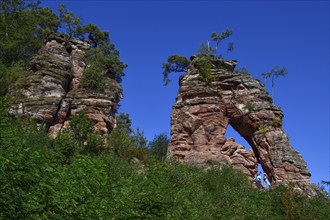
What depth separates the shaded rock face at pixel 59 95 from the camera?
42.0m

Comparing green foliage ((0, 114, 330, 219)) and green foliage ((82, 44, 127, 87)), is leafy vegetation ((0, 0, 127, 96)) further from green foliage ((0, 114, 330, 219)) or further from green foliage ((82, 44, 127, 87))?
green foliage ((0, 114, 330, 219))

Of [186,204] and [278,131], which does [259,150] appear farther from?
[186,204]

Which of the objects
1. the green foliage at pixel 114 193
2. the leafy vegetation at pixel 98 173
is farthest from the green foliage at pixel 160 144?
the green foliage at pixel 114 193

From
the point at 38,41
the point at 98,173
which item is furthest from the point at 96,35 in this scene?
the point at 98,173

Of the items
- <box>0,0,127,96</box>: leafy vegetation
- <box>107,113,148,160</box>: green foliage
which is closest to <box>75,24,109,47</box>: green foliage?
<box>0,0,127,96</box>: leafy vegetation

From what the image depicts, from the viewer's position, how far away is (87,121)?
40.8 metres

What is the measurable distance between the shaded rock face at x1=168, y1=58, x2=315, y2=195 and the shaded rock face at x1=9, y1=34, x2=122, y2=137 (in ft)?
27.6

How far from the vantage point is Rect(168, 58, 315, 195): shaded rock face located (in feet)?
141

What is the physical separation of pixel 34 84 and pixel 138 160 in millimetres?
14056

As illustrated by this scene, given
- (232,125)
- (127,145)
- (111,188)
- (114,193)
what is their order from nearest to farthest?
(114,193) → (111,188) → (127,145) → (232,125)

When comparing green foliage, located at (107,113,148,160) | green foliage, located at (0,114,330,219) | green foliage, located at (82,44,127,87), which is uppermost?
green foliage, located at (82,44,127,87)

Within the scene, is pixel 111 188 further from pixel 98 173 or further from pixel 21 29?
pixel 21 29

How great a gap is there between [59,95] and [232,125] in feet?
66.8

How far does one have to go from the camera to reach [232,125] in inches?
1924
